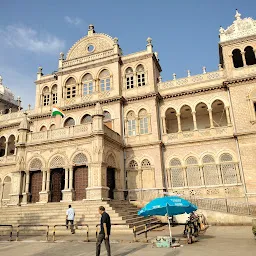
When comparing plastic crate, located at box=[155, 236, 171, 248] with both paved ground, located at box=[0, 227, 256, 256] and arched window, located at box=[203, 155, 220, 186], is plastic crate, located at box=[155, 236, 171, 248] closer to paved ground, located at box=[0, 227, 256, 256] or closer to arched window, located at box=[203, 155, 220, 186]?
paved ground, located at box=[0, 227, 256, 256]

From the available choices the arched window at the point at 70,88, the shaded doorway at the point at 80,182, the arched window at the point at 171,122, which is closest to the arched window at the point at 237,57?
the arched window at the point at 171,122

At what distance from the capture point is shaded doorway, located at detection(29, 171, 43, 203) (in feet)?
60.9

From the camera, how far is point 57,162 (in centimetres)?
1839

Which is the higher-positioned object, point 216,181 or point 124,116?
point 124,116

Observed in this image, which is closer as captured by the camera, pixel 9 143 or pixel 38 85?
pixel 38 85

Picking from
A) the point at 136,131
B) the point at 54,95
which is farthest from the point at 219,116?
the point at 54,95

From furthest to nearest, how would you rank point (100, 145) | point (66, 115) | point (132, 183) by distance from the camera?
point (66, 115) < point (132, 183) < point (100, 145)

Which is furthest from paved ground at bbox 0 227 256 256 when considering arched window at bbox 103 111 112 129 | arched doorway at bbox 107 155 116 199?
arched window at bbox 103 111 112 129

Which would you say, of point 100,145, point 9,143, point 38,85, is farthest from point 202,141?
point 9,143

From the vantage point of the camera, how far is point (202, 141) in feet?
66.4

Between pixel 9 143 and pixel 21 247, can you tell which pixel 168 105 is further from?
pixel 9 143

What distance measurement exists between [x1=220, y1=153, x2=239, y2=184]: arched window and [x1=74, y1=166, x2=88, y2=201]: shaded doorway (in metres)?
10.4

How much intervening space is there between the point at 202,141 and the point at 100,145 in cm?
854

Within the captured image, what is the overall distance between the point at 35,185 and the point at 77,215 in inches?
233
